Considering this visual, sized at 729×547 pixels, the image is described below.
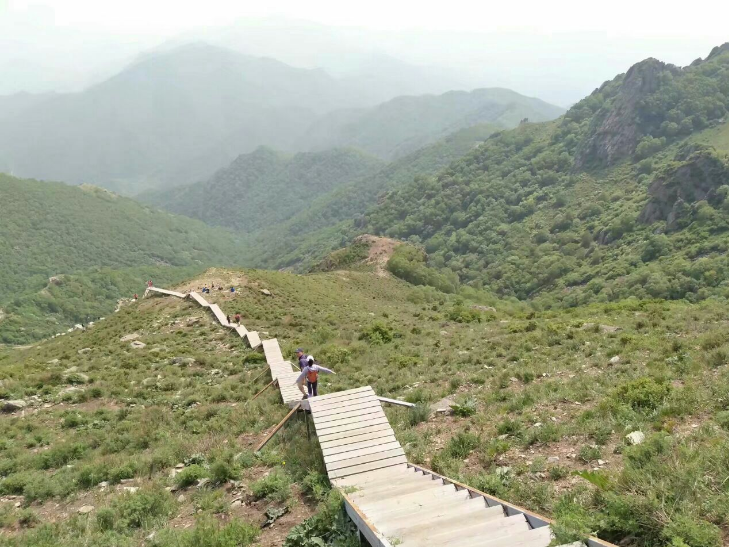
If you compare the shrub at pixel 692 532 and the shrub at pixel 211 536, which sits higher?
the shrub at pixel 692 532

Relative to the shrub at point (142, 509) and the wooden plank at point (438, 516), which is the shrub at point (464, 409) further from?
the shrub at point (142, 509)

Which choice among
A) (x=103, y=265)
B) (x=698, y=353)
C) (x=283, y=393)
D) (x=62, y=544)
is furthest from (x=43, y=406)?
(x=103, y=265)

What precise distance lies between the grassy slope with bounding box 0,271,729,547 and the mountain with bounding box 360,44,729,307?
48.5 meters

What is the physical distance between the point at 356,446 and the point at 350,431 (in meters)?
0.49

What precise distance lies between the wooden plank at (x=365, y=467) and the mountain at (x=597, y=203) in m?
58.0

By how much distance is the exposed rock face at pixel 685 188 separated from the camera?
86938mm

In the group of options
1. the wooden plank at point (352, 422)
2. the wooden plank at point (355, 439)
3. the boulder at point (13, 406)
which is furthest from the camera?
the boulder at point (13, 406)

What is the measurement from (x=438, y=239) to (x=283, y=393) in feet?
432

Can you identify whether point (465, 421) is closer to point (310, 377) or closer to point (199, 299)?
point (310, 377)

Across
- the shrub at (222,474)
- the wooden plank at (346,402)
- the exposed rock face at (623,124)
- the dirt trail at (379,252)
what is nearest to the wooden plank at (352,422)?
the wooden plank at (346,402)

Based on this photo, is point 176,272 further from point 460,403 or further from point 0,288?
point 460,403

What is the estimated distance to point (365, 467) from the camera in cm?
870

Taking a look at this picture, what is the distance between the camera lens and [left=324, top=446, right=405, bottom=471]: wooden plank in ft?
28.3

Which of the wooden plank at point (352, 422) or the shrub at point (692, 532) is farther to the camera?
the wooden plank at point (352, 422)
